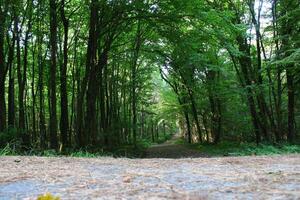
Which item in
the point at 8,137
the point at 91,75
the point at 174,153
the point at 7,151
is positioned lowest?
the point at 174,153

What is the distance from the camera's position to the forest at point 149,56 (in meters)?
13.2

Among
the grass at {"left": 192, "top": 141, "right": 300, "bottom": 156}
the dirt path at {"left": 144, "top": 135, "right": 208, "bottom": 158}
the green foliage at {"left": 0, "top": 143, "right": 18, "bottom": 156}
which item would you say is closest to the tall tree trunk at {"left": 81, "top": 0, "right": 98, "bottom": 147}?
the green foliage at {"left": 0, "top": 143, "right": 18, "bottom": 156}

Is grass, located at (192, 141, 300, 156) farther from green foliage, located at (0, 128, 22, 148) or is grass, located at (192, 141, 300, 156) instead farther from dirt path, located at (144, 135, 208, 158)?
green foliage, located at (0, 128, 22, 148)

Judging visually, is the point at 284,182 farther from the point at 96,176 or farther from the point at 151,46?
the point at 151,46

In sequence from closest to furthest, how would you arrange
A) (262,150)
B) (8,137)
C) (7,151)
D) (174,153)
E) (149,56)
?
(7,151) < (8,137) < (262,150) < (174,153) < (149,56)

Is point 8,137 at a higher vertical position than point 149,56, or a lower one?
lower

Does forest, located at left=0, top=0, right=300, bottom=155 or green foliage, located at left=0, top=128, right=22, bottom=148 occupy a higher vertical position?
forest, located at left=0, top=0, right=300, bottom=155

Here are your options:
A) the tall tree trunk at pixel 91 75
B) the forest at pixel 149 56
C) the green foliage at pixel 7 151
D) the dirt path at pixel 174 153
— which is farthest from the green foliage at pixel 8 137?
the dirt path at pixel 174 153

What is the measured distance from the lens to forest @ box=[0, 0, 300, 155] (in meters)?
13.2

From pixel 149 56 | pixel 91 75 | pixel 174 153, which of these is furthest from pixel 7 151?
pixel 149 56

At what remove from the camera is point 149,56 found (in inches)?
934

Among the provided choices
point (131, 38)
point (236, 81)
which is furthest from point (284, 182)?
point (236, 81)

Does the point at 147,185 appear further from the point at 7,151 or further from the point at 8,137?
the point at 8,137

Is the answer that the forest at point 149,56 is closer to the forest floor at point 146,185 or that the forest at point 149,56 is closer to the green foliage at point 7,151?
the green foliage at point 7,151
